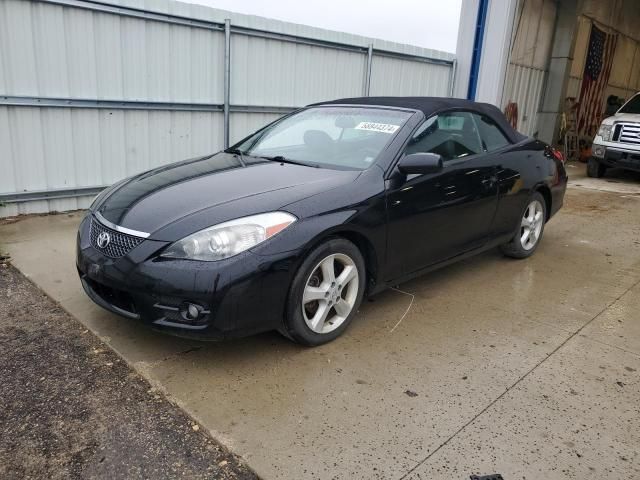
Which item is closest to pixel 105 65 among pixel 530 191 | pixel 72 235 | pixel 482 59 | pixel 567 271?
pixel 72 235

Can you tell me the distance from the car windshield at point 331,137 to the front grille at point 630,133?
7996mm

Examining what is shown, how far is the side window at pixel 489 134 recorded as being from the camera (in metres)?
4.46

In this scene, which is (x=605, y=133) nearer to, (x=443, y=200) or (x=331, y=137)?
(x=443, y=200)

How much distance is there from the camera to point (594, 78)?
14.9 metres

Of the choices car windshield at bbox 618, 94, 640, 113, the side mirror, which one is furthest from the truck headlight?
the side mirror

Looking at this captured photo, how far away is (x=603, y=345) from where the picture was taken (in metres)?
3.52

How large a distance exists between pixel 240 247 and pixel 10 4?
4.32 metres

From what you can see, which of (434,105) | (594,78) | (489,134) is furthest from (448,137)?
(594,78)

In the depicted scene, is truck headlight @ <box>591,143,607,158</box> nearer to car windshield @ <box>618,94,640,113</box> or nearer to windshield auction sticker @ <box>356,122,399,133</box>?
car windshield @ <box>618,94,640,113</box>

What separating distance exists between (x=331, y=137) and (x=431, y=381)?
6.20 feet

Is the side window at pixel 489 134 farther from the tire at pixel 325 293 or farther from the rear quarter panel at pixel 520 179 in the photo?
the tire at pixel 325 293

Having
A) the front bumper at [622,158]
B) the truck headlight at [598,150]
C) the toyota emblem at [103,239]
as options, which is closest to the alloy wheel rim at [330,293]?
the toyota emblem at [103,239]

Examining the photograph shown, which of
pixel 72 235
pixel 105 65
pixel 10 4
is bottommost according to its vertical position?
pixel 72 235

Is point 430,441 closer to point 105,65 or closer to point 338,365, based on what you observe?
point 338,365
